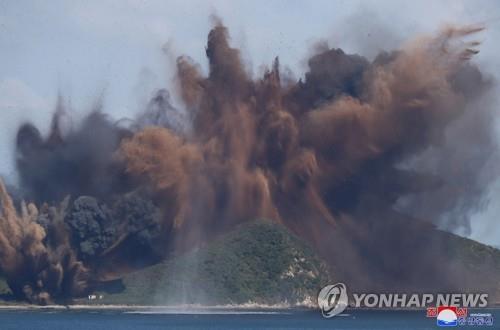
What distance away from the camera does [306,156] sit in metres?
199

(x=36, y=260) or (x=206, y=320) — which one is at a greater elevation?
(x=36, y=260)

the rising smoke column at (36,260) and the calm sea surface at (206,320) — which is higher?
the rising smoke column at (36,260)

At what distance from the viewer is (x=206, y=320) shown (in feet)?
557

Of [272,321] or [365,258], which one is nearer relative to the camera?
[272,321]

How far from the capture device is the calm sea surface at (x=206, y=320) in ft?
505

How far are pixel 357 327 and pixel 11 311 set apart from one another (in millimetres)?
61602

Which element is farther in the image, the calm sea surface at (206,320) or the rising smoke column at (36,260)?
the rising smoke column at (36,260)

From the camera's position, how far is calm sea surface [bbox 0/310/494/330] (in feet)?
505

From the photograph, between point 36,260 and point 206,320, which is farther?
point 36,260

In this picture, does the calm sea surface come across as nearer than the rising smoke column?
Yes

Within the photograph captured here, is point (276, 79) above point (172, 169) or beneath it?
above

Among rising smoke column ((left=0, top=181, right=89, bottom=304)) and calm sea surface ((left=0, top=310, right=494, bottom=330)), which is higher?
rising smoke column ((left=0, top=181, right=89, bottom=304))

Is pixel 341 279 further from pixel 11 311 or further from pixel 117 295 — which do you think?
pixel 11 311

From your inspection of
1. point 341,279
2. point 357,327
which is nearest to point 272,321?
point 357,327
